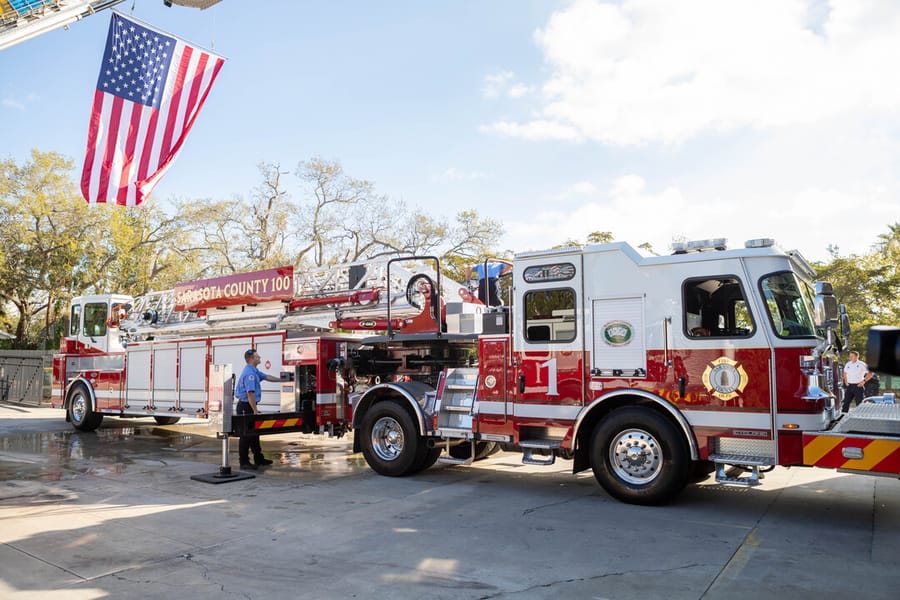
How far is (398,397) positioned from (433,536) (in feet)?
11.0

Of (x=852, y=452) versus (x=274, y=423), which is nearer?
(x=852, y=452)

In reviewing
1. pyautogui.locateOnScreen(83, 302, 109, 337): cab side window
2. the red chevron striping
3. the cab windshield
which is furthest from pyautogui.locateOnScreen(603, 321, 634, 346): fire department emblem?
pyautogui.locateOnScreen(83, 302, 109, 337): cab side window

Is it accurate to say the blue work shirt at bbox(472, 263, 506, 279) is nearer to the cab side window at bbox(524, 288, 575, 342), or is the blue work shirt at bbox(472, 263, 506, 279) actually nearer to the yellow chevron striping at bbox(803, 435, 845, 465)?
the cab side window at bbox(524, 288, 575, 342)

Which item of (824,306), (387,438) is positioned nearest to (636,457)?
(824,306)

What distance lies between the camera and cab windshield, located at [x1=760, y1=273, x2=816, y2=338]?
6543 millimetres

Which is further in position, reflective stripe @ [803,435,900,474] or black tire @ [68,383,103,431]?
black tire @ [68,383,103,431]

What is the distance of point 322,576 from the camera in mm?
4879

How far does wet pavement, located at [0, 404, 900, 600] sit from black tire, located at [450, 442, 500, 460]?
0.85 feet

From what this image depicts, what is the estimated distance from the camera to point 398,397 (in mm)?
9188

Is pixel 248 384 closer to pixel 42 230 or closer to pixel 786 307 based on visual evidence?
pixel 786 307

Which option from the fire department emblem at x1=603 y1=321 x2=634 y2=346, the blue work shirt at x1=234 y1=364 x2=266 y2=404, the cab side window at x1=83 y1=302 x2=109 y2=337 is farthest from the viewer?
the cab side window at x1=83 y1=302 x2=109 y2=337

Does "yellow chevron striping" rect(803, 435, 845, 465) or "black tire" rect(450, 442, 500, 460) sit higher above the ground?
"yellow chevron striping" rect(803, 435, 845, 465)

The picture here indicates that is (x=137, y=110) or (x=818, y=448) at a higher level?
(x=137, y=110)

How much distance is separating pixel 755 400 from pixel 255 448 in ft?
22.5
